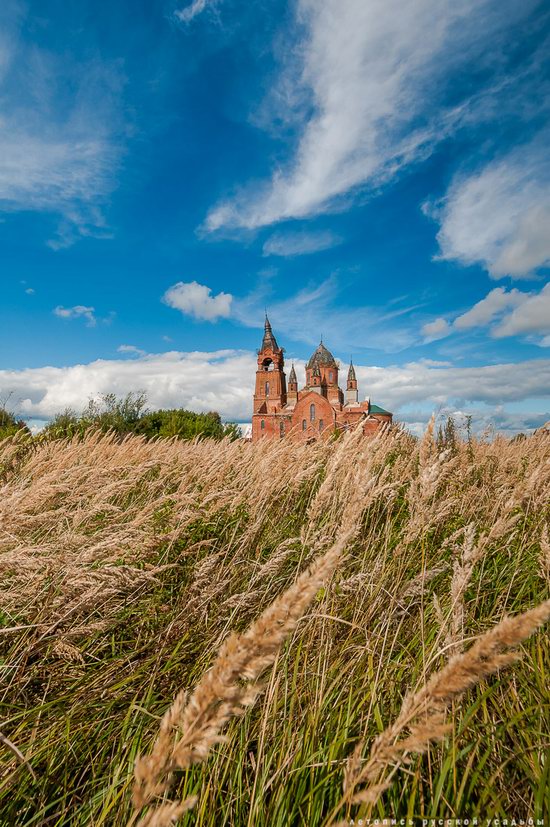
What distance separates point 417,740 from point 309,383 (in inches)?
2600

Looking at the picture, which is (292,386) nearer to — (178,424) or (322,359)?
(322,359)

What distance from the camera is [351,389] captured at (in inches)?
2712

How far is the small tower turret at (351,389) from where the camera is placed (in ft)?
222

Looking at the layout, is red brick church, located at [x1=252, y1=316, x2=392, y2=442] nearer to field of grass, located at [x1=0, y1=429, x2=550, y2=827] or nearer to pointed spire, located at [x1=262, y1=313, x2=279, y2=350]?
pointed spire, located at [x1=262, y1=313, x2=279, y2=350]

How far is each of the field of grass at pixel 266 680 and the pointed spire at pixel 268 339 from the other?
67.0 meters

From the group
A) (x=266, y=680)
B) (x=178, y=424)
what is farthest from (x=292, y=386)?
(x=266, y=680)

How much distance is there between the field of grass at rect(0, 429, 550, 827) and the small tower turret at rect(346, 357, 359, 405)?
64.5m

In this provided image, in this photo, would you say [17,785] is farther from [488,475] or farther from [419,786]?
[488,475]

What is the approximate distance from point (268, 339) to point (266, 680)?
70.2 meters

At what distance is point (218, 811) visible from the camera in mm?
1315

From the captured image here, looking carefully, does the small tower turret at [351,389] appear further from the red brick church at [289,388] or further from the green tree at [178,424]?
the green tree at [178,424]

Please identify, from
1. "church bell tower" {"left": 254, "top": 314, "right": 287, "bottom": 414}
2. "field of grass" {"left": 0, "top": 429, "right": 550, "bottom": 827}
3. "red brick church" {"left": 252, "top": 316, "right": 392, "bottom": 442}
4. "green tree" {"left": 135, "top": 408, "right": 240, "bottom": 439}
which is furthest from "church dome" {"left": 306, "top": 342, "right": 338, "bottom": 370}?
"field of grass" {"left": 0, "top": 429, "right": 550, "bottom": 827}

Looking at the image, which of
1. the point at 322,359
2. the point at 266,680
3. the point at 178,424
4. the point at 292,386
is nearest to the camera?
the point at 266,680

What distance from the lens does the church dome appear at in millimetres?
66250
